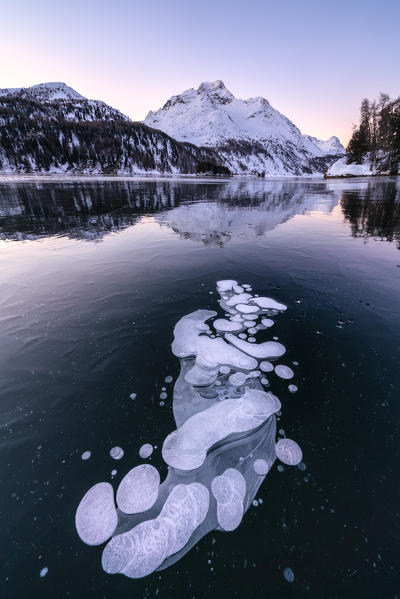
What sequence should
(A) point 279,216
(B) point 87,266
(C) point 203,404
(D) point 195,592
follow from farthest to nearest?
(A) point 279,216
(B) point 87,266
(C) point 203,404
(D) point 195,592

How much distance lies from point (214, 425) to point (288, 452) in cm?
77

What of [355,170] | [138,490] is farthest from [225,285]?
[355,170]

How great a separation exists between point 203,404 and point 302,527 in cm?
139

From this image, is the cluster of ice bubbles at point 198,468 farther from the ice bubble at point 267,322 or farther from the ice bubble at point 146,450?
the ice bubble at point 267,322

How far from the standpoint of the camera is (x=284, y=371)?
3342mm

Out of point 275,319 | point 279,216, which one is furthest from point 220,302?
point 279,216

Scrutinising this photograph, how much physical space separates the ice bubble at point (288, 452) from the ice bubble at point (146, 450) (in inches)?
49.2

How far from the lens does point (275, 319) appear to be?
4.51m

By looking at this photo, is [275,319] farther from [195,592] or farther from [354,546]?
[195,592]

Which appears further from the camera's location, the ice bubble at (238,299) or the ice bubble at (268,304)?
the ice bubble at (238,299)

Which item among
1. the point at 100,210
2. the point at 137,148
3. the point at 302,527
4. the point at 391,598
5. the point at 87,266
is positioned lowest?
the point at 391,598

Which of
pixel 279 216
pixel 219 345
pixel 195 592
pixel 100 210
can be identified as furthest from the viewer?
pixel 100 210

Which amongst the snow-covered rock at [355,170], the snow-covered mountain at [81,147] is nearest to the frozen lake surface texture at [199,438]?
the snow-covered rock at [355,170]

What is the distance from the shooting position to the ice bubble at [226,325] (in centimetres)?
421
